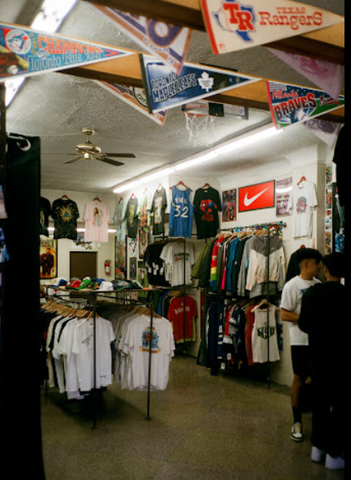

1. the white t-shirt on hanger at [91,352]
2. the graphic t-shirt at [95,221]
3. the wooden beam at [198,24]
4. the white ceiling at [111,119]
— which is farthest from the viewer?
the graphic t-shirt at [95,221]

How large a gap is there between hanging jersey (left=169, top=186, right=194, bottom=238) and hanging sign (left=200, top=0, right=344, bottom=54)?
492 centimetres

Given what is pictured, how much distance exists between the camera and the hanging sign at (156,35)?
64.1 inches

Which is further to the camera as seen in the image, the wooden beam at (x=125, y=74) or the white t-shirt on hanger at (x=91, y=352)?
the white t-shirt on hanger at (x=91, y=352)

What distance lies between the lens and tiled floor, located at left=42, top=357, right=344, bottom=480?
10.7 ft

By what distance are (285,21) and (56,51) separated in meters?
1.15

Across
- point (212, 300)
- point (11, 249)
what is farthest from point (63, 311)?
point (11, 249)

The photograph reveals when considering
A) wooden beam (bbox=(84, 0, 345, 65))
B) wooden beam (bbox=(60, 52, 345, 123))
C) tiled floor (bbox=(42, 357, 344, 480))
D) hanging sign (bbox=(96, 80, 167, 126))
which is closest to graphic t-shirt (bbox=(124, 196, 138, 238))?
tiled floor (bbox=(42, 357, 344, 480))

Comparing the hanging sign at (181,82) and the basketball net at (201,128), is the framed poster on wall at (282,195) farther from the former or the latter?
the hanging sign at (181,82)

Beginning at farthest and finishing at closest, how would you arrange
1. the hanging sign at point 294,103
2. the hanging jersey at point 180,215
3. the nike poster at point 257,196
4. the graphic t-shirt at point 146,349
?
1. the hanging jersey at point 180,215
2. the nike poster at point 257,196
3. the graphic t-shirt at point 146,349
4. the hanging sign at point 294,103

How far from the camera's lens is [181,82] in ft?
7.78

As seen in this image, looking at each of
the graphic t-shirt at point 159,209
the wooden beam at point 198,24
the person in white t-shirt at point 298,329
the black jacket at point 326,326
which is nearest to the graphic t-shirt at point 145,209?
the graphic t-shirt at point 159,209

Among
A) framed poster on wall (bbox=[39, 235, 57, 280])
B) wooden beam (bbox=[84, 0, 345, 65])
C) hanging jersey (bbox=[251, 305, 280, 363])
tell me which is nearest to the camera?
wooden beam (bbox=[84, 0, 345, 65])

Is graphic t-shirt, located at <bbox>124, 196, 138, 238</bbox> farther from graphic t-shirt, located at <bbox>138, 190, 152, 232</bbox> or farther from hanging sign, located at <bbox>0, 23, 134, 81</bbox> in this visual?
hanging sign, located at <bbox>0, 23, 134, 81</bbox>

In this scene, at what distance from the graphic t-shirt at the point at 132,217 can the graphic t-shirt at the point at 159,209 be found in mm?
981
